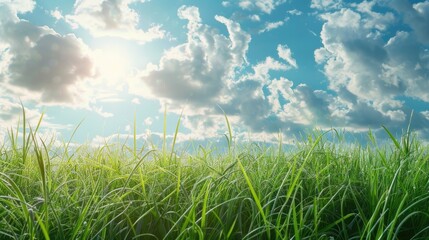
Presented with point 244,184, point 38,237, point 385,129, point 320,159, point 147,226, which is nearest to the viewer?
point 38,237

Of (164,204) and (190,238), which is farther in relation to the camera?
(164,204)

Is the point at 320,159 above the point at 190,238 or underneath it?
above

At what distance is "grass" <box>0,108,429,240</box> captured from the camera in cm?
197

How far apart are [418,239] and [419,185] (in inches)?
20.5

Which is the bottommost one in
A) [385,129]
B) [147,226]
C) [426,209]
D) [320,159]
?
[147,226]

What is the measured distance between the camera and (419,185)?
262 centimetres

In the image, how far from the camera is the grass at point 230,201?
6.45ft

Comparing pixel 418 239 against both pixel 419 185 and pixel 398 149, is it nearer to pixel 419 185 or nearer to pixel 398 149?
pixel 419 185

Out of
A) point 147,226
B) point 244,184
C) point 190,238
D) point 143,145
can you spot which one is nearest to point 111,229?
point 147,226

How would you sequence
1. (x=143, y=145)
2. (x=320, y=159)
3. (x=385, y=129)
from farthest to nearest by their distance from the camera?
(x=143, y=145)
(x=320, y=159)
(x=385, y=129)

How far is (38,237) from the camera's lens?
1.87m

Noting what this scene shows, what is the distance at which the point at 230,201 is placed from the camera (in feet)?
7.33

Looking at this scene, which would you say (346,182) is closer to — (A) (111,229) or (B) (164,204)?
(B) (164,204)

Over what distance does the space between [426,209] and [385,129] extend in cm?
55
